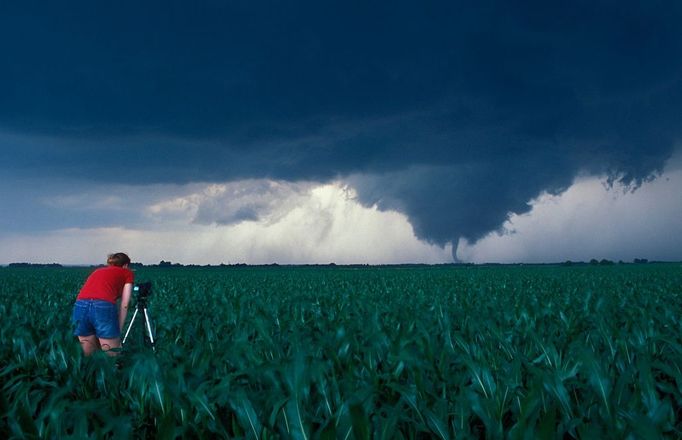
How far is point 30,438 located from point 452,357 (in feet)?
14.3

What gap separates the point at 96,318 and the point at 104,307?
8.2 inches

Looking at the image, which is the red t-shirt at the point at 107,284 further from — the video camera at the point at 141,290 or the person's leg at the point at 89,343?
the person's leg at the point at 89,343

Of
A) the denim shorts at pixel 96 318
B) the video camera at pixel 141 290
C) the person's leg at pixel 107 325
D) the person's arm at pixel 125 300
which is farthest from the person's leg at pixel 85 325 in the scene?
the video camera at pixel 141 290

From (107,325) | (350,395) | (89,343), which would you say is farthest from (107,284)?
(350,395)

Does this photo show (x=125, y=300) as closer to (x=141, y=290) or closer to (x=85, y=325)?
(x=141, y=290)

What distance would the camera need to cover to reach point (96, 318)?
7828mm

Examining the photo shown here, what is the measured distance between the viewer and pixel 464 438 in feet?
10.0

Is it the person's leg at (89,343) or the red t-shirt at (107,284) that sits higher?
the red t-shirt at (107,284)

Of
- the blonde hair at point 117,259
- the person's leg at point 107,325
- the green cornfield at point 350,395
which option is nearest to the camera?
the green cornfield at point 350,395

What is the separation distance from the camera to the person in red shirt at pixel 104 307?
783 cm

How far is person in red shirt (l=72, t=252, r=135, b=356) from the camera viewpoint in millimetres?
7832

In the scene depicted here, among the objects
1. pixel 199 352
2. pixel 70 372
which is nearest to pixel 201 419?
pixel 199 352

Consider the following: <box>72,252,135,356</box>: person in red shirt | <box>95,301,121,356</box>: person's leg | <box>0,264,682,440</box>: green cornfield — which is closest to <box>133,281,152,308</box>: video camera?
<box>72,252,135,356</box>: person in red shirt

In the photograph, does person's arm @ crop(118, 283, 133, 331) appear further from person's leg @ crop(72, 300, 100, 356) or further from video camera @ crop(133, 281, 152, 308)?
person's leg @ crop(72, 300, 100, 356)
